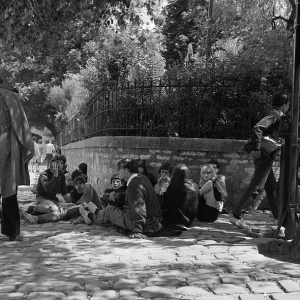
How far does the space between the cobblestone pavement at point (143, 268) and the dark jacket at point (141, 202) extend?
0.34m

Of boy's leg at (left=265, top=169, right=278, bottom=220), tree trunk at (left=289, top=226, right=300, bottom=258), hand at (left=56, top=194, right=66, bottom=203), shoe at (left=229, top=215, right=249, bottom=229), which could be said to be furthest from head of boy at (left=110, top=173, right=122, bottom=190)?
tree trunk at (left=289, top=226, right=300, bottom=258)

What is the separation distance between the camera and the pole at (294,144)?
6.54 meters

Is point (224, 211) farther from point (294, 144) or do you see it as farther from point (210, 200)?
point (294, 144)

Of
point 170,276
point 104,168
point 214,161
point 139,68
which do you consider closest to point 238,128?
point 214,161

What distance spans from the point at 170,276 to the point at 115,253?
125 centimetres

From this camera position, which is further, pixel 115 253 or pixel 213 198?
pixel 213 198

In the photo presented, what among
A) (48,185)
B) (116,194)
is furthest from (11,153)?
(48,185)

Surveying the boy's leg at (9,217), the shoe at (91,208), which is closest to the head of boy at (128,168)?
the shoe at (91,208)

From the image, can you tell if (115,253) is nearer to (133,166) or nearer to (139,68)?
(133,166)

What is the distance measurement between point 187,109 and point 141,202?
3593 mm

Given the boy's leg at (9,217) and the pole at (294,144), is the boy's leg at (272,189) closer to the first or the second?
the pole at (294,144)

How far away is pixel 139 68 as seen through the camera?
1389cm

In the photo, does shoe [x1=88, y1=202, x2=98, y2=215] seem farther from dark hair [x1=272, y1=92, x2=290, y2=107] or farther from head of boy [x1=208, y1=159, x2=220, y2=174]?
dark hair [x1=272, y1=92, x2=290, y2=107]

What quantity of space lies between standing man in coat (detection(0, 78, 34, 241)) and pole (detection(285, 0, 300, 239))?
10.7ft
